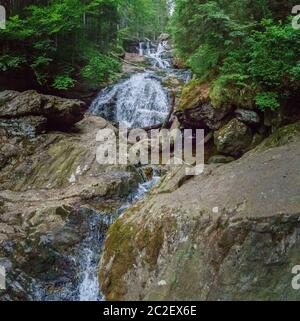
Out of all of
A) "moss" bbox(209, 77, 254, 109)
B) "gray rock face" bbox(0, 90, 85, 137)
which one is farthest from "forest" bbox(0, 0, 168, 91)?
"moss" bbox(209, 77, 254, 109)

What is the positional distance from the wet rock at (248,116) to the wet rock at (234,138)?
120mm

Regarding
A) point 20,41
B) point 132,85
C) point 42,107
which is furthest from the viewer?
point 132,85

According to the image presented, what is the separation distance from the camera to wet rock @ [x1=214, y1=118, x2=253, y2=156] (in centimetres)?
1005

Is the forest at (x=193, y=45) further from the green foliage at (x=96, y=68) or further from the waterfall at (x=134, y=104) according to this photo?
the waterfall at (x=134, y=104)

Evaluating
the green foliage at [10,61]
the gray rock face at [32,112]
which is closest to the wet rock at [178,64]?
the gray rock face at [32,112]

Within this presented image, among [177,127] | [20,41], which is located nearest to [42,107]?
[20,41]

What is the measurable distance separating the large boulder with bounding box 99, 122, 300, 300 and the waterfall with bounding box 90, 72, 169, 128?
8546 millimetres

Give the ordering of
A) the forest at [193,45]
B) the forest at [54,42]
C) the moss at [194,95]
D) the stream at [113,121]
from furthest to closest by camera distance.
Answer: the forest at [54,42], the moss at [194,95], the forest at [193,45], the stream at [113,121]

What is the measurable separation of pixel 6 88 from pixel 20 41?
1.93m

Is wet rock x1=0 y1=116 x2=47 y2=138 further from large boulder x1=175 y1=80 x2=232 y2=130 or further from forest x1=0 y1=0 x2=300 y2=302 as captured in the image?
large boulder x1=175 y1=80 x2=232 y2=130

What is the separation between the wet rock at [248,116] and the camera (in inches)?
391

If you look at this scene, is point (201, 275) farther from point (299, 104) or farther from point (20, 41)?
point (20, 41)
